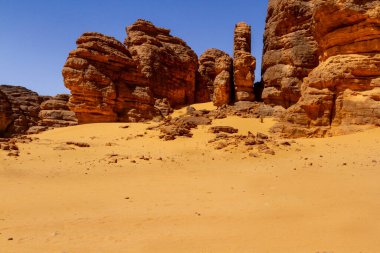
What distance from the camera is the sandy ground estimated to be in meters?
4.10

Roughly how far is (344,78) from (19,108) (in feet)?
116

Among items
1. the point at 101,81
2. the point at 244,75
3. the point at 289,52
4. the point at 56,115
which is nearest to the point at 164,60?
the point at 244,75

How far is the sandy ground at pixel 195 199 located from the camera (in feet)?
13.4

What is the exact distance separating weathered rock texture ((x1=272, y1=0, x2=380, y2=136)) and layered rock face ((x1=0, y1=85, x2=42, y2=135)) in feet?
102

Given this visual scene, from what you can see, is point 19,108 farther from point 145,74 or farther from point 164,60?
point 164,60

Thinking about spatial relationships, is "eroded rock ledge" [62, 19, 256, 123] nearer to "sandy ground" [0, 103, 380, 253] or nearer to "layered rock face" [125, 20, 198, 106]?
"layered rock face" [125, 20, 198, 106]

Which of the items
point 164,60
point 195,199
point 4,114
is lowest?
point 195,199

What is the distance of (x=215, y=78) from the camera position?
31.3 meters

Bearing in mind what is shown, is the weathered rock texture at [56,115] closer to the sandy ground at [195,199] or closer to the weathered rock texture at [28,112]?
the weathered rock texture at [28,112]

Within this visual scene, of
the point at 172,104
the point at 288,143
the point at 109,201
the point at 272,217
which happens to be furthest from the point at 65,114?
the point at 272,217

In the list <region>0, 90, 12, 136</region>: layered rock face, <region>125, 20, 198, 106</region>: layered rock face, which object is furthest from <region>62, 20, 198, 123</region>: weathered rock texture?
<region>0, 90, 12, 136</region>: layered rock face

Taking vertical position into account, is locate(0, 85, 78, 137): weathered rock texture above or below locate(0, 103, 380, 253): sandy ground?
above

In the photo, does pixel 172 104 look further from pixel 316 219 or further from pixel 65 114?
pixel 316 219

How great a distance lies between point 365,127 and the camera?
12367 mm
